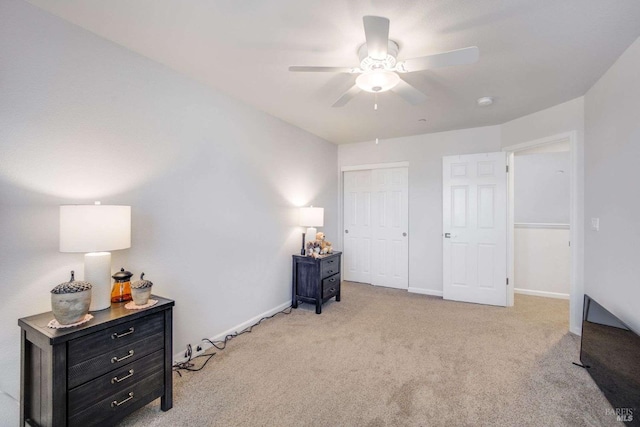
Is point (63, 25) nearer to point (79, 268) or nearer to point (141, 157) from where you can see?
point (141, 157)

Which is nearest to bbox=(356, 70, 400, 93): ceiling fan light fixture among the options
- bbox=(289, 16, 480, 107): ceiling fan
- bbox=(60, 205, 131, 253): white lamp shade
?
bbox=(289, 16, 480, 107): ceiling fan

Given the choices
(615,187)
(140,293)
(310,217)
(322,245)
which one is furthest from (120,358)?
(615,187)

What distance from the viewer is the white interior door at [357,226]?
195 inches

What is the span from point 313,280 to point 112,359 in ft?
7.53

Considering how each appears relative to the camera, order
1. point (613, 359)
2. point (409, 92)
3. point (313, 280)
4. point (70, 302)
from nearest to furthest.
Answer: point (70, 302) → point (613, 359) → point (409, 92) → point (313, 280)

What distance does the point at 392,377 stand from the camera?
2176mm

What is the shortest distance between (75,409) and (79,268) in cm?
81

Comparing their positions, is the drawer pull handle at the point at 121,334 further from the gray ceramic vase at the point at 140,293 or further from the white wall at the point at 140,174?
the white wall at the point at 140,174

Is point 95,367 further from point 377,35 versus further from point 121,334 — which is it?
Answer: point 377,35

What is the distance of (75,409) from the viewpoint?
140cm

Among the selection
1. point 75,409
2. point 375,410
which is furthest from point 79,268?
point 375,410

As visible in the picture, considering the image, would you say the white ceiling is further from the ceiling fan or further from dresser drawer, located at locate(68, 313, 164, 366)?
dresser drawer, located at locate(68, 313, 164, 366)

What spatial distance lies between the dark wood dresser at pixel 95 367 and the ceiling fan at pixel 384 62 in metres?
1.88

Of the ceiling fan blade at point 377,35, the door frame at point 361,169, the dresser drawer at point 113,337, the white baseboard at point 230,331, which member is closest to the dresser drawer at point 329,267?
the white baseboard at point 230,331
